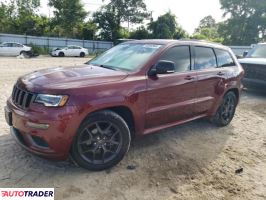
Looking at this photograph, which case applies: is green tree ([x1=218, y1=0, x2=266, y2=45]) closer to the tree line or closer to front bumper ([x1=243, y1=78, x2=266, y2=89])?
the tree line

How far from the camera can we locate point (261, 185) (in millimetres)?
3713

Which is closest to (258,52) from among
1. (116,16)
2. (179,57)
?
(179,57)

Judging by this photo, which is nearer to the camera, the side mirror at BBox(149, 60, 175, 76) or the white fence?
the side mirror at BBox(149, 60, 175, 76)

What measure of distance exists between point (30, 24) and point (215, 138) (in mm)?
36067

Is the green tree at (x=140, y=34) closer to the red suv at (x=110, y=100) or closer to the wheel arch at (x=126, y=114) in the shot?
the red suv at (x=110, y=100)

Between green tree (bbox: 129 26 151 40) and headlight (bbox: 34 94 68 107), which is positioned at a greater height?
green tree (bbox: 129 26 151 40)

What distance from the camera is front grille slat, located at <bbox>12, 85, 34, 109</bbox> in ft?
11.3

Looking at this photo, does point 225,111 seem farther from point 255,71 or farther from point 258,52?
point 258,52

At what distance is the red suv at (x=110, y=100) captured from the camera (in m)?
3.36

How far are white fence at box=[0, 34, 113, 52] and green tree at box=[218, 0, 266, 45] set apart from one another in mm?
18409

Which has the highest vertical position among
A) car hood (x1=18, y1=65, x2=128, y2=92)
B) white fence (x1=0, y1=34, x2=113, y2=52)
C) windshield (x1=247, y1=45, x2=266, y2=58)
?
white fence (x1=0, y1=34, x2=113, y2=52)

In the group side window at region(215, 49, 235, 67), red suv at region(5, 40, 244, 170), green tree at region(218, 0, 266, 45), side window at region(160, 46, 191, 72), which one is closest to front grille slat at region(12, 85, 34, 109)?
red suv at region(5, 40, 244, 170)

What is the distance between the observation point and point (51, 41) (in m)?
33.4

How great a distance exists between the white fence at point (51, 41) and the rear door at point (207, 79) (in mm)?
29322
